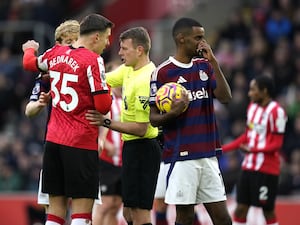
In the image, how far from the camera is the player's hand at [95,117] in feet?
31.3

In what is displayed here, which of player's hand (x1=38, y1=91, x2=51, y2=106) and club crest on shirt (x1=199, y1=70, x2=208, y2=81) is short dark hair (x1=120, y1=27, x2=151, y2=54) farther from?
player's hand (x1=38, y1=91, x2=51, y2=106)

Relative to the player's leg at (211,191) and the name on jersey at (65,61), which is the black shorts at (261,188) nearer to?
the player's leg at (211,191)

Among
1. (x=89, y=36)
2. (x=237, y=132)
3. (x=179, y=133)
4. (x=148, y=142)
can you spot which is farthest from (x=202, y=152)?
(x=237, y=132)

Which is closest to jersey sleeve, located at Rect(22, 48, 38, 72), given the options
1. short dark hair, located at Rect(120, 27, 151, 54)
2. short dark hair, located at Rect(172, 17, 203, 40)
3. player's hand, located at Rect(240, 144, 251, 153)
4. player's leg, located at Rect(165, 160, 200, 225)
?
short dark hair, located at Rect(120, 27, 151, 54)

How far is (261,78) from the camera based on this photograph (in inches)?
495

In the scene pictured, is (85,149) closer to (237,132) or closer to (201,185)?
(201,185)

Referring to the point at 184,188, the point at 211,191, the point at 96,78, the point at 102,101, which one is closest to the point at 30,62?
the point at 96,78

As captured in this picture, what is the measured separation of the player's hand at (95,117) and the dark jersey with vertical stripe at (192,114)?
1.84 ft

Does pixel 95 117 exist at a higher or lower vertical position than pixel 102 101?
lower

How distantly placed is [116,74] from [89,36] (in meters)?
1.30

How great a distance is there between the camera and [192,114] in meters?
9.71

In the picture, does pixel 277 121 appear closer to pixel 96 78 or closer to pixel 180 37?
pixel 180 37

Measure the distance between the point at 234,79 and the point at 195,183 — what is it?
29.7 ft

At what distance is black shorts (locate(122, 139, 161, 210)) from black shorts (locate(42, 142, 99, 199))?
83 centimetres
